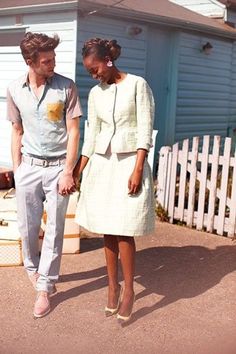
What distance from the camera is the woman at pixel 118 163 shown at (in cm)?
356

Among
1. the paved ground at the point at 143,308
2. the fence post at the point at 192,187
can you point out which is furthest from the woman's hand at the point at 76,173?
the fence post at the point at 192,187

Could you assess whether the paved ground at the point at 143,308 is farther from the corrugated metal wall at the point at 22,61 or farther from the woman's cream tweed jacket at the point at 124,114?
the corrugated metal wall at the point at 22,61

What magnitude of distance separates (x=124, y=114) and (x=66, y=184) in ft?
2.09

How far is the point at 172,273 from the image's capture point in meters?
4.82

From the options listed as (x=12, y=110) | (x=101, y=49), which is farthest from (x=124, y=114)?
(x=12, y=110)

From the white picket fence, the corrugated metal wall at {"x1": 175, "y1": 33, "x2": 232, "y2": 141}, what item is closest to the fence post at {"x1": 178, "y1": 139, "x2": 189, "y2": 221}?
the white picket fence

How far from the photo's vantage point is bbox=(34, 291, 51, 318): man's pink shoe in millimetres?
3832

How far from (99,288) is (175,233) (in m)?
1.93

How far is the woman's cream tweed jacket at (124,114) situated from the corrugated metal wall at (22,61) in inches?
200

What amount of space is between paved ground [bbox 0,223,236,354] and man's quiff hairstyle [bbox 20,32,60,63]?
72.2 inches

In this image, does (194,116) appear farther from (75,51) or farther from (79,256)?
(79,256)

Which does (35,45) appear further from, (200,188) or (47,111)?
(200,188)

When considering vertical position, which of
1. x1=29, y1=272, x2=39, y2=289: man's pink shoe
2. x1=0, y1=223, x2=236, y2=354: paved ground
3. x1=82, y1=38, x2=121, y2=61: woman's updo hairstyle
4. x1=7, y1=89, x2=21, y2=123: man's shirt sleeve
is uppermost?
x1=82, y1=38, x2=121, y2=61: woman's updo hairstyle

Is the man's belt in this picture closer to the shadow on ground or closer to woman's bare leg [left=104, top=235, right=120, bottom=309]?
woman's bare leg [left=104, top=235, right=120, bottom=309]
